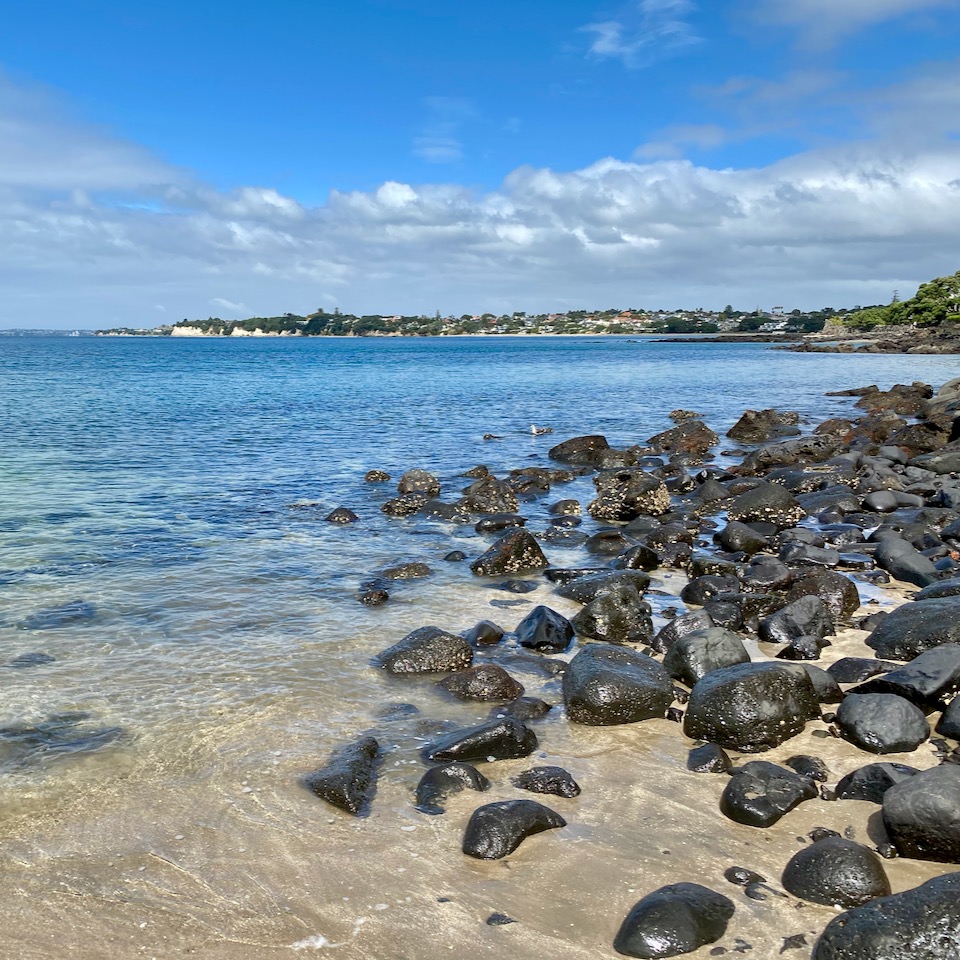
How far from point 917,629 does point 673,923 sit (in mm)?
6026

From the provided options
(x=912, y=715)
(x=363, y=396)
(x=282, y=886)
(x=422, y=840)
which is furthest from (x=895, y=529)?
(x=363, y=396)

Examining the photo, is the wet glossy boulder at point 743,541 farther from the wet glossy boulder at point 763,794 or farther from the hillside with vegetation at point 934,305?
the hillside with vegetation at point 934,305

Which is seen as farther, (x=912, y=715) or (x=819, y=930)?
(x=912, y=715)

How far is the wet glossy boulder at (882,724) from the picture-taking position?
24.5ft

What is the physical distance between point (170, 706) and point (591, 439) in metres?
19.5

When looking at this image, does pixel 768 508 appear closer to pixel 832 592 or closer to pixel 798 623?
pixel 832 592

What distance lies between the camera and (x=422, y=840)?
626cm

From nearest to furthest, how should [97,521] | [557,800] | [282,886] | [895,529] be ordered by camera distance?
[282,886] < [557,800] < [895,529] < [97,521]

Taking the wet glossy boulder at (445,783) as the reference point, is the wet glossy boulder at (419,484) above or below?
above

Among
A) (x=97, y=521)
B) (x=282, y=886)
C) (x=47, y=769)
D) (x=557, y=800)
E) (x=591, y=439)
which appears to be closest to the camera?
(x=282, y=886)

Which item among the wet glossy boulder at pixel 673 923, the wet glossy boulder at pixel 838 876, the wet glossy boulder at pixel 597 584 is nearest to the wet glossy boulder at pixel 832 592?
the wet glossy boulder at pixel 597 584

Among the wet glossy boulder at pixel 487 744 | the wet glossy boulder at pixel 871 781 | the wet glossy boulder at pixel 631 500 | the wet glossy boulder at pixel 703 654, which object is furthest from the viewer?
the wet glossy boulder at pixel 631 500

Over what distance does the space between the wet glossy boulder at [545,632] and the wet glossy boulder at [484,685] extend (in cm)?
127

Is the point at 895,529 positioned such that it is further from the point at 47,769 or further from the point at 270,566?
the point at 47,769
